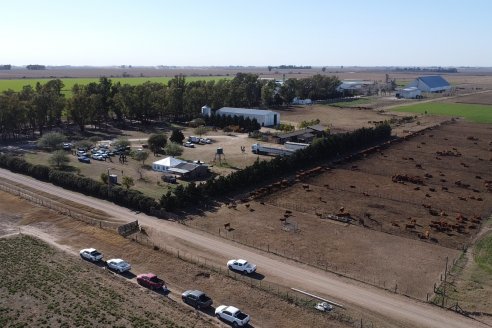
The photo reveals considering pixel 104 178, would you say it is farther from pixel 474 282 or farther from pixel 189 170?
pixel 474 282

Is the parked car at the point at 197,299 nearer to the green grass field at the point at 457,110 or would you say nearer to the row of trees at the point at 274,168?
the row of trees at the point at 274,168

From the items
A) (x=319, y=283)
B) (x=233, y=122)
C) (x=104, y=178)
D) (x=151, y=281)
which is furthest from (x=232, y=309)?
(x=233, y=122)

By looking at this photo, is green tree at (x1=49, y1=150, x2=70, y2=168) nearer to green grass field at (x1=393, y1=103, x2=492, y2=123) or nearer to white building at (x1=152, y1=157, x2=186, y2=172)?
white building at (x1=152, y1=157, x2=186, y2=172)

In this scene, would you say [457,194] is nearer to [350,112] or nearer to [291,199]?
[291,199]

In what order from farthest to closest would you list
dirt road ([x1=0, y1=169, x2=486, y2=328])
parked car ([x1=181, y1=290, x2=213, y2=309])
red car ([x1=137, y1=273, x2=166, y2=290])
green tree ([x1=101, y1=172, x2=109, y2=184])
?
1. green tree ([x1=101, y1=172, x2=109, y2=184])
2. red car ([x1=137, y1=273, x2=166, y2=290])
3. parked car ([x1=181, y1=290, x2=213, y2=309])
4. dirt road ([x1=0, y1=169, x2=486, y2=328])

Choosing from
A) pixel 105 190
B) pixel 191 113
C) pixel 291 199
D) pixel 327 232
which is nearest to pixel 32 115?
pixel 191 113

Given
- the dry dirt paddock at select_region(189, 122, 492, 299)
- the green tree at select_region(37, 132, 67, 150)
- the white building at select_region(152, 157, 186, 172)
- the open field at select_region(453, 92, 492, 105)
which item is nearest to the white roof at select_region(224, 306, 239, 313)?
the dry dirt paddock at select_region(189, 122, 492, 299)

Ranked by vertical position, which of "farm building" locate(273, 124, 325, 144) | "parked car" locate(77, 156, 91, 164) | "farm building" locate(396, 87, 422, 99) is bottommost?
"parked car" locate(77, 156, 91, 164)
